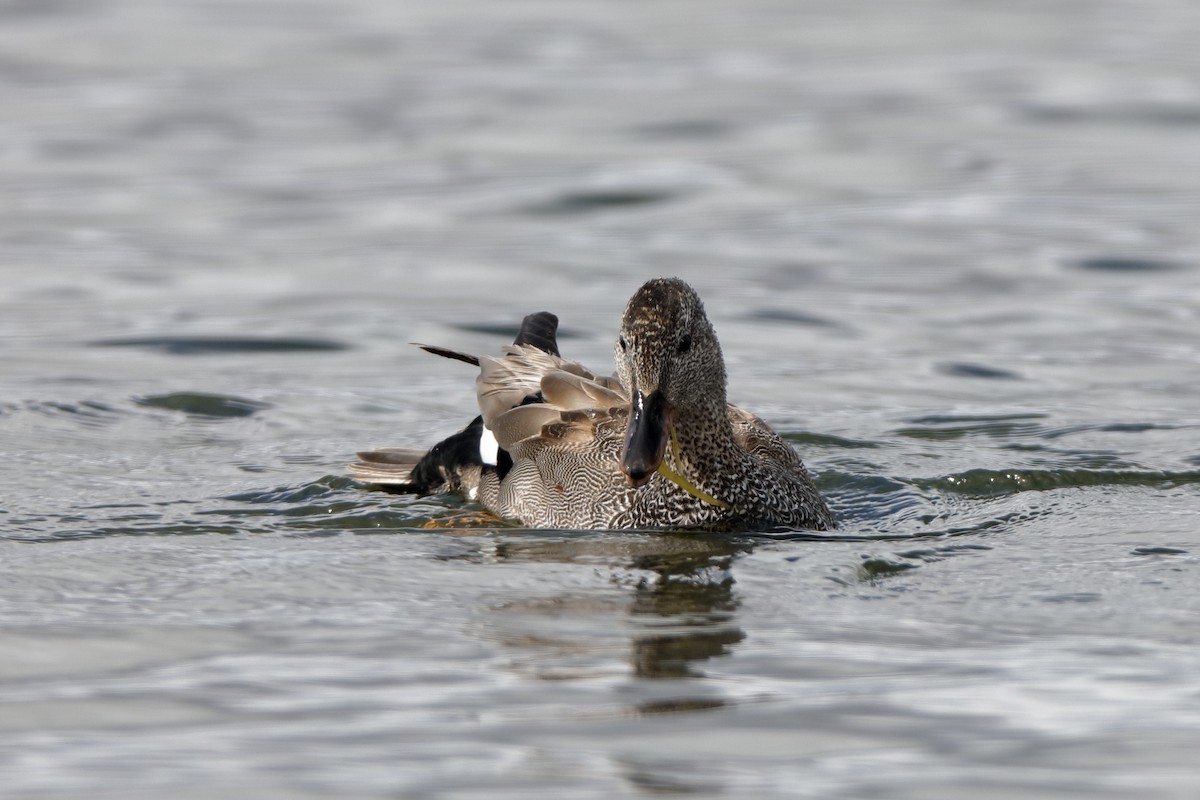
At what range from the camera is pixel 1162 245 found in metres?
15.7

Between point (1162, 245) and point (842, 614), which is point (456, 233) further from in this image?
point (842, 614)

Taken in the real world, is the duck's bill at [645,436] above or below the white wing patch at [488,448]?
above

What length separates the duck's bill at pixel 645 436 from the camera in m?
7.38

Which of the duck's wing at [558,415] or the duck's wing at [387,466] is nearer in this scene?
the duck's wing at [558,415]

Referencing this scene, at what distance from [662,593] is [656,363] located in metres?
0.97

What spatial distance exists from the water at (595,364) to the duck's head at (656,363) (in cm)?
49

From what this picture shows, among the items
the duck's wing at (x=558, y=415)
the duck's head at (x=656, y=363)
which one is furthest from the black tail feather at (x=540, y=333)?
the duck's head at (x=656, y=363)

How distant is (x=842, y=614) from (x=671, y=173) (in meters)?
12.1

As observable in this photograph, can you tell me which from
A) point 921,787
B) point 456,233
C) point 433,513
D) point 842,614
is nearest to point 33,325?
point 456,233

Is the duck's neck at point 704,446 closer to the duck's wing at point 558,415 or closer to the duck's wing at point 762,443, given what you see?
the duck's wing at point 762,443

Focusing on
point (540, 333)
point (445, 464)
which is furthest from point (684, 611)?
point (540, 333)

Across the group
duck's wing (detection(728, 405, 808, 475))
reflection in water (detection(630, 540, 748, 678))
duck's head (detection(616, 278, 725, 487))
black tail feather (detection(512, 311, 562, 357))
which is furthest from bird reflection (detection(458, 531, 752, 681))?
black tail feather (detection(512, 311, 562, 357))

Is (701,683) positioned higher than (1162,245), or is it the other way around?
(1162,245)

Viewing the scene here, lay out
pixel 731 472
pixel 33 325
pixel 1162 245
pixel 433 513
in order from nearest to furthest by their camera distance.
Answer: pixel 731 472, pixel 433 513, pixel 33 325, pixel 1162 245
